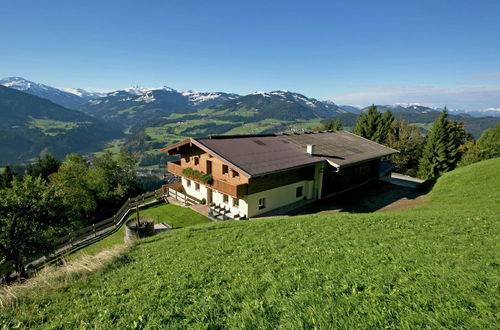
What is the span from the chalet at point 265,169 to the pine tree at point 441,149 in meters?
21.0

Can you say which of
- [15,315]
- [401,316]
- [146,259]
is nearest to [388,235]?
[401,316]

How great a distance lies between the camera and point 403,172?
49.5m

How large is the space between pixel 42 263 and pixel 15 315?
15280 mm

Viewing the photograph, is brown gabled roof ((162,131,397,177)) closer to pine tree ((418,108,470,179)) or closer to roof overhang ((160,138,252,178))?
roof overhang ((160,138,252,178))

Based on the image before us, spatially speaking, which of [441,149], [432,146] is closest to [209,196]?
[432,146]

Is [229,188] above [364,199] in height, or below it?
above

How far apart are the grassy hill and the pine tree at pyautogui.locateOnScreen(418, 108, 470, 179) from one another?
130 feet

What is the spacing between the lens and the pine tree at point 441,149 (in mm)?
44375

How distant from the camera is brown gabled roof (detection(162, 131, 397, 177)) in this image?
69.7 ft

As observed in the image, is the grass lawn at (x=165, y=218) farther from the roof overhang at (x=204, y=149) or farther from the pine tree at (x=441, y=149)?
the pine tree at (x=441, y=149)

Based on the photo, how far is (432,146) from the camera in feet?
149

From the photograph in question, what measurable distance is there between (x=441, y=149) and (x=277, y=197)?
127ft

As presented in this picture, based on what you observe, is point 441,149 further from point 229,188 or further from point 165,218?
point 165,218

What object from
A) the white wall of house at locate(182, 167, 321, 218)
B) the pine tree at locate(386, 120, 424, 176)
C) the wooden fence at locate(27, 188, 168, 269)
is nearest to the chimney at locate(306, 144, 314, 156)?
the white wall of house at locate(182, 167, 321, 218)
